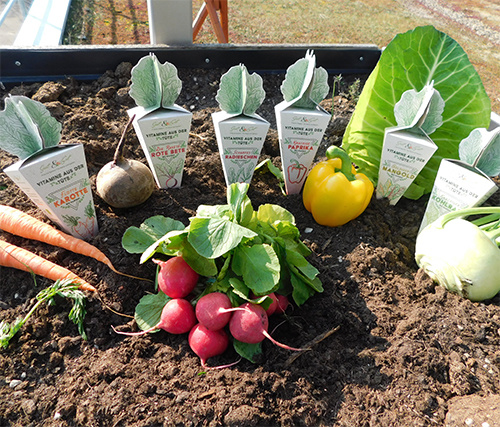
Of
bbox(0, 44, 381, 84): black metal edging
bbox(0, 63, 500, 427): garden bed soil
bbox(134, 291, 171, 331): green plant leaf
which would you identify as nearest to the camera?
bbox(0, 63, 500, 427): garden bed soil

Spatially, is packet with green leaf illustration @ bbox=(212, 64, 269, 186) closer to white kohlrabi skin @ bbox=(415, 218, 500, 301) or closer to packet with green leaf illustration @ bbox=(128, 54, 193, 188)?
packet with green leaf illustration @ bbox=(128, 54, 193, 188)

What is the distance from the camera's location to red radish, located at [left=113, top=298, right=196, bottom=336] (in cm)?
146

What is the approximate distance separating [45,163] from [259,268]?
3.15 ft

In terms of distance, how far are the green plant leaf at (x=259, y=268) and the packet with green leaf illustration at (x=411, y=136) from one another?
0.97 metres

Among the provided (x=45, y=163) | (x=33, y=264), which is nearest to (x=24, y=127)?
(x=45, y=163)

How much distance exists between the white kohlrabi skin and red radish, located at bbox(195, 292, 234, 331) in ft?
3.08

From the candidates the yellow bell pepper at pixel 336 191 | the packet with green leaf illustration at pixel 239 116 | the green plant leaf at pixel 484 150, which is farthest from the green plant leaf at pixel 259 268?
the green plant leaf at pixel 484 150

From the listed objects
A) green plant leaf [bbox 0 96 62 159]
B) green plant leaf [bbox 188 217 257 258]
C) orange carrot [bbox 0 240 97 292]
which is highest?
green plant leaf [bbox 0 96 62 159]

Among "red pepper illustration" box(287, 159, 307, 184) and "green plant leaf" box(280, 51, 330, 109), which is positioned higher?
"green plant leaf" box(280, 51, 330, 109)

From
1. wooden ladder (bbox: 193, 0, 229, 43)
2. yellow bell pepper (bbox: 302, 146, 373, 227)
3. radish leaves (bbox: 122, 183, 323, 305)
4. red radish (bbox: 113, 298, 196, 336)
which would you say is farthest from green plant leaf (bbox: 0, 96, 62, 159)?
wooden ladder (bbox: 193, 0, 229, 43)

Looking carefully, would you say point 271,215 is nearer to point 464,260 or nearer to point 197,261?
point 197,261

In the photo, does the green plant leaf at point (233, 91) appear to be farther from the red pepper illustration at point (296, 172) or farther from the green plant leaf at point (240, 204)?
the green plant leaf at point (240, 204)

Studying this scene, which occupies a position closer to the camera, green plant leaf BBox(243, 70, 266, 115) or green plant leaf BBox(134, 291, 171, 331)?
green plant leaf BBox(134, 291, 171, 331)

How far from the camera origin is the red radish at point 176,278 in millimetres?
1487
